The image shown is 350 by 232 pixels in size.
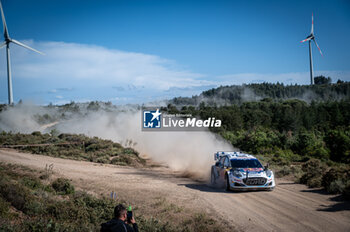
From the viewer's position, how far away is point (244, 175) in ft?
49.1

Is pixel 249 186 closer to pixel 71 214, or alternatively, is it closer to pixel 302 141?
pixel 71 214

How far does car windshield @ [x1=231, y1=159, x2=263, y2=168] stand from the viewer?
16.1 meters

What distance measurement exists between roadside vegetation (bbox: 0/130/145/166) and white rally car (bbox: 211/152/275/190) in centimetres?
1616

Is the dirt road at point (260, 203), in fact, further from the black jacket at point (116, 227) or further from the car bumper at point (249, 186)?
the black jacket at point (116, 227)

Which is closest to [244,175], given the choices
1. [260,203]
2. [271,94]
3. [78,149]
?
[260,203]

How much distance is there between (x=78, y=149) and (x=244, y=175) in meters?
25.6

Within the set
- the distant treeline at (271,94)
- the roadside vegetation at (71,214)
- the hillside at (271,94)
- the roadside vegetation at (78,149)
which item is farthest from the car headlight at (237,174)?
the distant treeline at (271,94)

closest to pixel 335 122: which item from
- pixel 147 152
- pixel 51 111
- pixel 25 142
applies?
pixel 147 152

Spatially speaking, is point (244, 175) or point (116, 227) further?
point (244, 175)

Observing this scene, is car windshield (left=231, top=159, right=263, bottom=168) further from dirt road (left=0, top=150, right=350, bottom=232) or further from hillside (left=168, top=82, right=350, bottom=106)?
hillside (left=168, top=82, right=350, bottom=106)

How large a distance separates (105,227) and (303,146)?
152 ft

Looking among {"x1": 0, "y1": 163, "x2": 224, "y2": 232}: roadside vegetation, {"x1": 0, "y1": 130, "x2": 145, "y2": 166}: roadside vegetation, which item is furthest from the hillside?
{"x1": 0, "y1": 163, "x2": 224, "y2": 232}: roadside vegetation

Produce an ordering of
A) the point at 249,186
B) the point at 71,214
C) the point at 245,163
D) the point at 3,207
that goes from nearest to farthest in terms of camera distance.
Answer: the point at 3,207 < the point at 71,214 < the point at 249,186 < the point at 245,163

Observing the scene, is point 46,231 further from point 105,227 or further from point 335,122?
point 335,122
